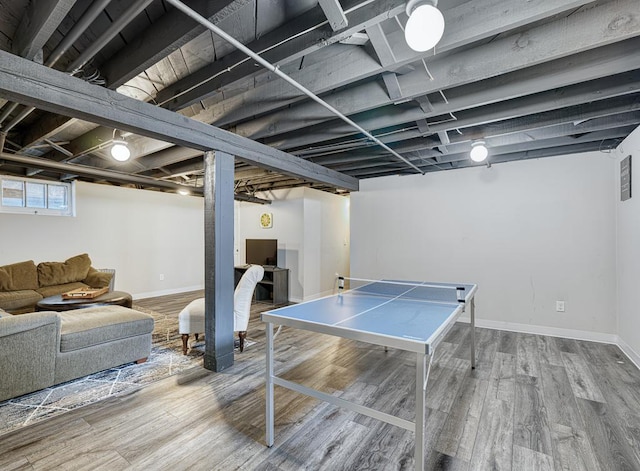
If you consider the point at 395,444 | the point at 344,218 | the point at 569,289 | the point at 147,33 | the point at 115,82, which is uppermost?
the point at 147,33

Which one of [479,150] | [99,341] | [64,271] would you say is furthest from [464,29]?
[64,271]

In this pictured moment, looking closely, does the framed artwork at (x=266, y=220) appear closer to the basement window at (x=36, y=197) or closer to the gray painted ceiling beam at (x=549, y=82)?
the basement window at (x=36, y=197)

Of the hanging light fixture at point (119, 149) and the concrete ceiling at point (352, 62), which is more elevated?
the concrete ceiling at point (352, 62)

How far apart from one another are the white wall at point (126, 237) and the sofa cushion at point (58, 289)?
0.78 m

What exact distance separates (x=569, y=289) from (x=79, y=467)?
5347 mm

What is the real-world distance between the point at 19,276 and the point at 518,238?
7.73 metres

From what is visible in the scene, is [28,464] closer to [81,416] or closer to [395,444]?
[81,416]

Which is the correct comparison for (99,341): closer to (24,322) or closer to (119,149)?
(24,322)

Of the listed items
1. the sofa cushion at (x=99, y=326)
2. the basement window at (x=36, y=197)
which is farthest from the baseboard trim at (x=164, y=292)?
the sofa cushion at (x=99, y=326)

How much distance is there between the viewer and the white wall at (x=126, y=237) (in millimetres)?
5152

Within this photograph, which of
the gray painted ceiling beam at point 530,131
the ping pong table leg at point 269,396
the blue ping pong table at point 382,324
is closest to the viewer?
the blue ping pong table at point 382,324

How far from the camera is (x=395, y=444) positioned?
1901mm

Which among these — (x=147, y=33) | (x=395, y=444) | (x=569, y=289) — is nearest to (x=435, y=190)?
(x=569, y=289)

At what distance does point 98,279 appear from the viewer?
503 cm
